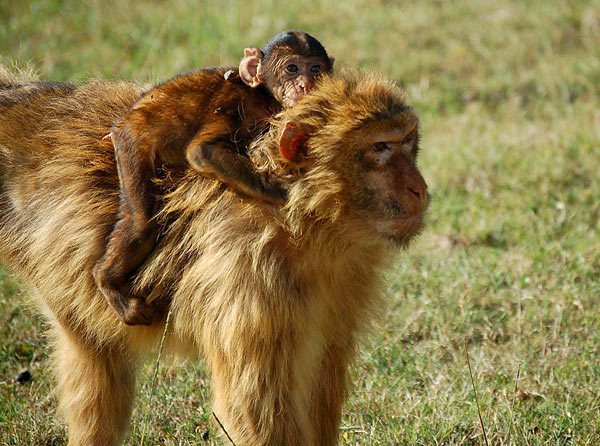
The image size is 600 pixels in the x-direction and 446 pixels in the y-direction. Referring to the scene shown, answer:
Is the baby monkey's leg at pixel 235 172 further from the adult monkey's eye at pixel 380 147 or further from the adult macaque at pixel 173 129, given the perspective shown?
the adult monkey's eye at pixel 380 147

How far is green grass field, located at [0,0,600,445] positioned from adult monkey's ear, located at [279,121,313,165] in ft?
2.64

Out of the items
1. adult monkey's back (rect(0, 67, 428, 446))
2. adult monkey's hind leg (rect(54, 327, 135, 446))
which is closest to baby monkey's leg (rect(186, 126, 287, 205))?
adult monkey's back (rect(0, 67, 428, 446))

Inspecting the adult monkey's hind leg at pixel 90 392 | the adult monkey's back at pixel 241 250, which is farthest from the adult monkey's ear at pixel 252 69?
the adult monkey's hind leg at pixel 90 392

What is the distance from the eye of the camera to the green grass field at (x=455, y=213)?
176 inches

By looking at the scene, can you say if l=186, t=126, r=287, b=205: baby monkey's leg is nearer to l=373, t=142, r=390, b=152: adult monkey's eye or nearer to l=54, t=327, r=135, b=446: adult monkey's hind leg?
l=373, t=142, r=390, b=152: adult monkey's eye

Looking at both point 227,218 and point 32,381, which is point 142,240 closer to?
point 227,218

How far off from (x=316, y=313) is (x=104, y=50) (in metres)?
6.04

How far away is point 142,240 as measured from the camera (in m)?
3.65

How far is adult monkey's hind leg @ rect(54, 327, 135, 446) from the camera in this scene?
4.10 meters

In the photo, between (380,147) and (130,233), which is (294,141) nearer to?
(380,147)

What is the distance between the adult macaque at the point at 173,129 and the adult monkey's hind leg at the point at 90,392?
522mm

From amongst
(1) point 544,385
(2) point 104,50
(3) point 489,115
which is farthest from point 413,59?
(1) point 544,385

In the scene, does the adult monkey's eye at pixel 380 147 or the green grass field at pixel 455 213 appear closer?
the adult monkey's eye at pixel 380 147

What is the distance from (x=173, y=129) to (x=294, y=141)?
0.55m
